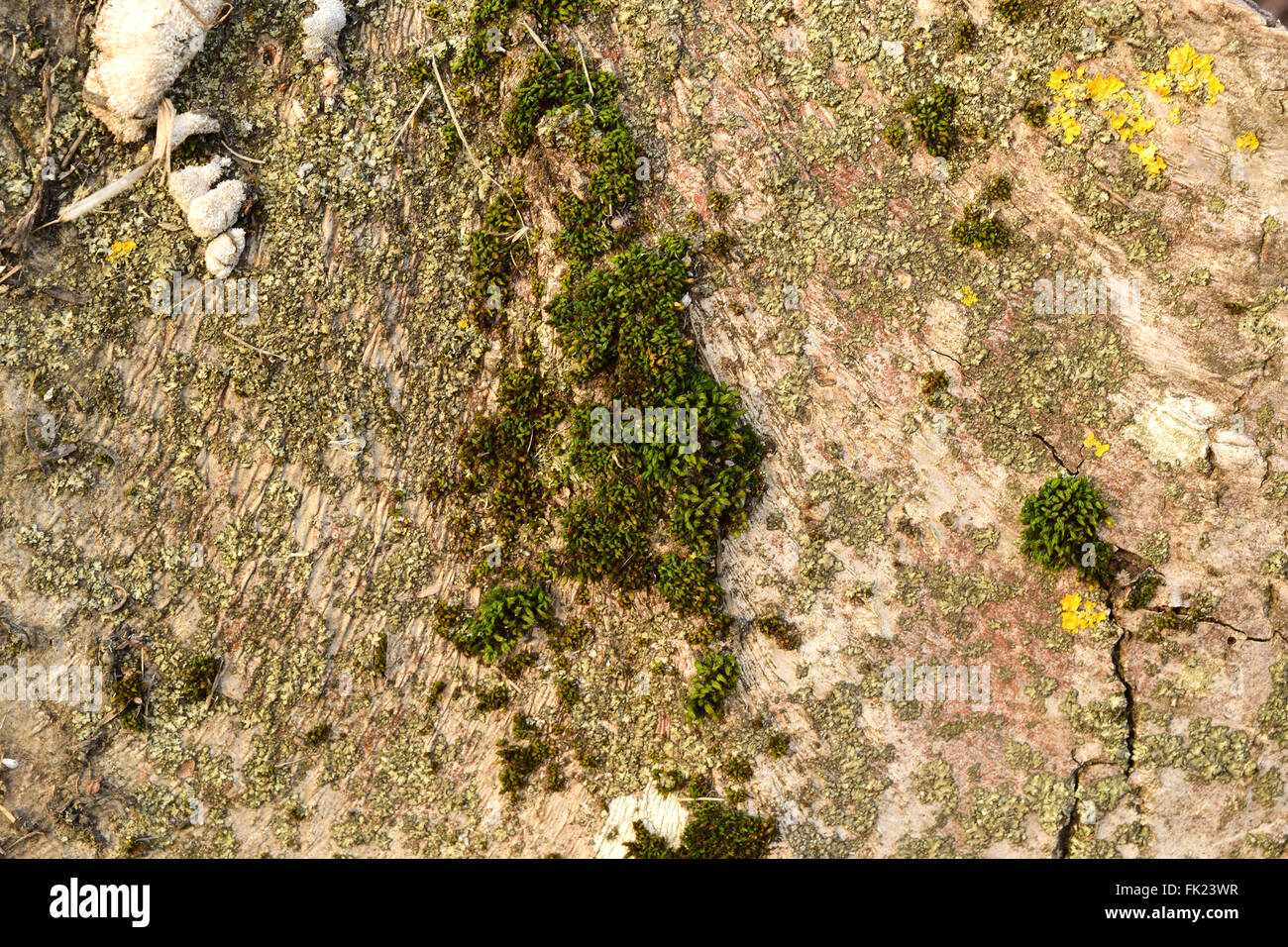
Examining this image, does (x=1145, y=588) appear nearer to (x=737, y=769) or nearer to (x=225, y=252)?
(x=737, y=769)

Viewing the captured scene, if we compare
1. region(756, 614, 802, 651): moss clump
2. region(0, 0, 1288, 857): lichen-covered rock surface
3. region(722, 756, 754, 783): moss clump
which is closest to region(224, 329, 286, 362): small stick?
region(0, 0, 1288, 857): lichen-covered rock surface

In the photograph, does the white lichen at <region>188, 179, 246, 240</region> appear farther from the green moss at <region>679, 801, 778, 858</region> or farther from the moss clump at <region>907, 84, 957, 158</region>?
the green moss at <region>679, 801, 778, 858</region>

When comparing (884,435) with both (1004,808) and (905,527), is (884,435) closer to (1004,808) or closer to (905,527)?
(905,527)

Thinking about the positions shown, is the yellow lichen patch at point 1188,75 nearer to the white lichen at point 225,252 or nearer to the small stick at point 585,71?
the small stick at point 585,71

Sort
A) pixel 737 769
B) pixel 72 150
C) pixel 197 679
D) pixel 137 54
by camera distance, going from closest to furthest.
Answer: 1. pixel 137 54
2. pixel 72 150
3. pixel 197 679
4. pixel 737 769

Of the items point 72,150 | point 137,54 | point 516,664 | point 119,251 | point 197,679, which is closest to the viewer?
point 137,54

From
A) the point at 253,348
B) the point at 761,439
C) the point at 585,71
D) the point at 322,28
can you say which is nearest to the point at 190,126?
the point at 322,28
